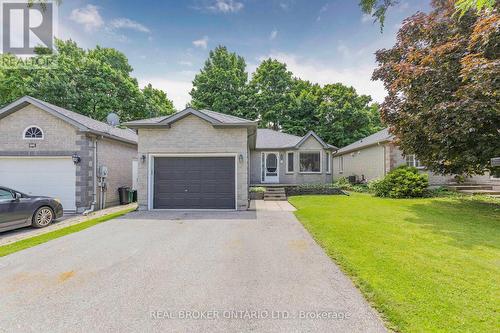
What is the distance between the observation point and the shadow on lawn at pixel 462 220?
6207mm

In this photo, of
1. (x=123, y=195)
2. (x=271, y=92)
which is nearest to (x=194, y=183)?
(x=123, y=195)

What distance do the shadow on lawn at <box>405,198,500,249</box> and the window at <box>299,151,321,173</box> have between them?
831cm

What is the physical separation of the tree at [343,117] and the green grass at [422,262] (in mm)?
21640

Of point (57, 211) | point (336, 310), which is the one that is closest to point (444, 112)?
point (336, 310)

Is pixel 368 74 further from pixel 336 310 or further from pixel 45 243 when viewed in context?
pixel 45 243

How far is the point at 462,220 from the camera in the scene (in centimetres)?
841

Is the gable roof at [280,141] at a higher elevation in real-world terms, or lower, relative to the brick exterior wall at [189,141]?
higher

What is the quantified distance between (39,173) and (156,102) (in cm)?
2178

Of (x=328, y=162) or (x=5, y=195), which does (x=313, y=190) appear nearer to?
(x=328, y=162)

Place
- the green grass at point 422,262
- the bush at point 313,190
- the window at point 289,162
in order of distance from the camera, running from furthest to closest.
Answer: the window at point 289,162 → the bush at point 313,190 → the green grass at point 422,262

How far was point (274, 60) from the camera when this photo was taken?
33.5 meters

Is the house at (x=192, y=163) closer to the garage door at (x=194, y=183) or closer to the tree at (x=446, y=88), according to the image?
the garage door at (x=194, y=183)

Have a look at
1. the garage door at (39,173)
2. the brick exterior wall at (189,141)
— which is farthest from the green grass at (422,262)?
the garage door at (39,173)

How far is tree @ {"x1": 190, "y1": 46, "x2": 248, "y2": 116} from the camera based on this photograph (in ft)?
105
